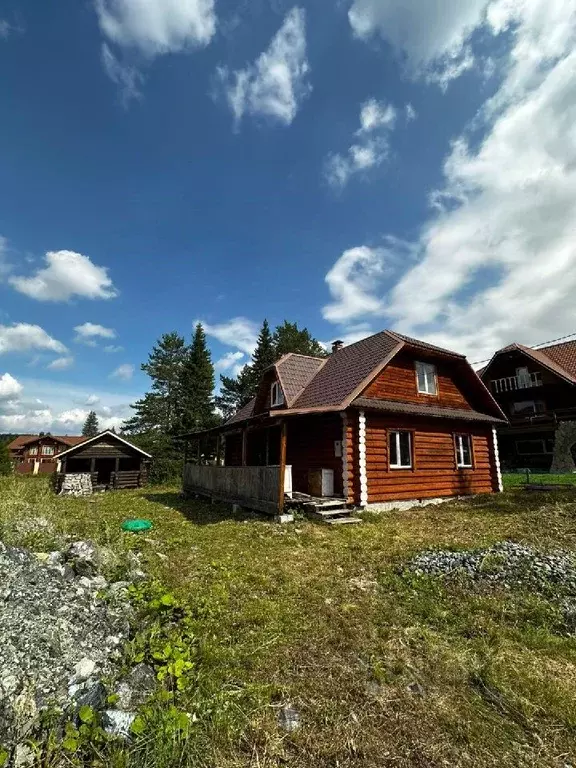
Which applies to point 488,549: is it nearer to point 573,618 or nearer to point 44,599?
point 573,618

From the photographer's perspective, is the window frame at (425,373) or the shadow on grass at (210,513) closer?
the shadow on grass at (210,513)

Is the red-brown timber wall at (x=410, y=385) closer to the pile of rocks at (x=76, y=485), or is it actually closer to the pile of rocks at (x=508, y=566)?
the pile of rocks at (x=508, y=566)

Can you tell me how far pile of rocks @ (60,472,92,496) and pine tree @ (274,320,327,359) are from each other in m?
26.1

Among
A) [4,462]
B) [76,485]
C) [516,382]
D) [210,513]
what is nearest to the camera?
[210,513]

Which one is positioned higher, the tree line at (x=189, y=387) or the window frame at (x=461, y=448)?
the tree line at (x=189, y=387)

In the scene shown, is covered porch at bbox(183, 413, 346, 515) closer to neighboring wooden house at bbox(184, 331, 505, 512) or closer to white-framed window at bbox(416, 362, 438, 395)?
neighboring wooden house at bbox(184, 331, 505, 512)

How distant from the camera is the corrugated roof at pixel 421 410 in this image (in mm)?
14355

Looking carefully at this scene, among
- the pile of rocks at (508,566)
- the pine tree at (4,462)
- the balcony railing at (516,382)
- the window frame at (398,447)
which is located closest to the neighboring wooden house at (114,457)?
the pine tree at (4,462)

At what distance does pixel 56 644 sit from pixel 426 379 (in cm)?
1647

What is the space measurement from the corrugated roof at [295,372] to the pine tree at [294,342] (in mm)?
27040

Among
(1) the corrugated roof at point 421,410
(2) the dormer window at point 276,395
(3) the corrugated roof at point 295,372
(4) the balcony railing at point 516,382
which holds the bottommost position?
(1) the corrugated roof at point 421,410

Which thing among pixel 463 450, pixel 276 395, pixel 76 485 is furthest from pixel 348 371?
pixel 76 485

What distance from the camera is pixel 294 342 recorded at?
49.5 metres

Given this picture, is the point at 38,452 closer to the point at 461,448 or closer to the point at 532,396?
the point at 461,448
